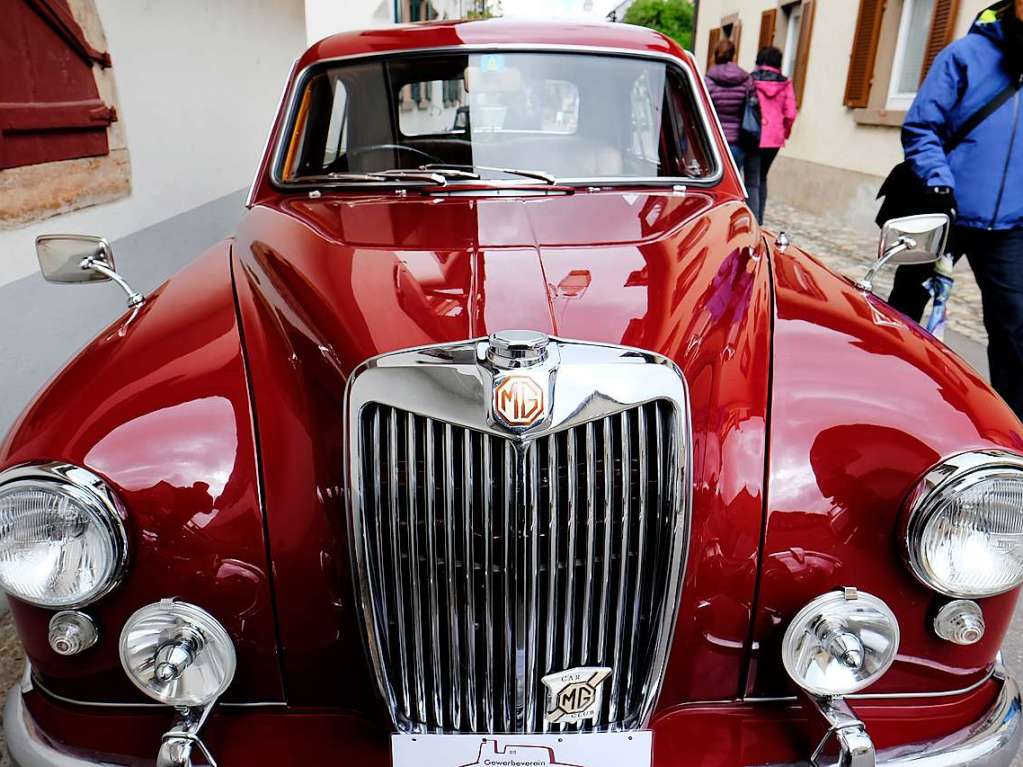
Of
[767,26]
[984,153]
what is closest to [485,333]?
[984,153]

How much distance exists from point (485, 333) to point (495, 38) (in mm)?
1688

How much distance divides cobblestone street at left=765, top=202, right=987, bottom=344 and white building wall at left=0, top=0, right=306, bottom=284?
404cm

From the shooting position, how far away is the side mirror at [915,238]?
7.77 feet

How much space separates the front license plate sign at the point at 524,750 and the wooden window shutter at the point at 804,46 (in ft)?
41.6

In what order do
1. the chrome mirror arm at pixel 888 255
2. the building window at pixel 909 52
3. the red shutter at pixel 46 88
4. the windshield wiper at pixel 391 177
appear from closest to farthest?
1. the chrome mirror arm at pixel 888 255
2. the windshield wiper at pixel 391 177
3. the red shutter at pixel 46 88
4. the building window at pixel 909 52

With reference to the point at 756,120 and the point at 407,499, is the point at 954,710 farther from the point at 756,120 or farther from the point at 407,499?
the point at 756,120

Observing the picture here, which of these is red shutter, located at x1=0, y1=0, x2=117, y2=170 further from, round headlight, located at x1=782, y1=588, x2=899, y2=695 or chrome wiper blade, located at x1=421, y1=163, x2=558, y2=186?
round headlight, located at x1=782, y1=588, x2=899, y2=695

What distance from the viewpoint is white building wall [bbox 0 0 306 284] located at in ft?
15.3

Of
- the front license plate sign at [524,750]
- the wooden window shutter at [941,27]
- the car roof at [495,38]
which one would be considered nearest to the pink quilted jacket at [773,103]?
the wooden window shutter at [941,27]

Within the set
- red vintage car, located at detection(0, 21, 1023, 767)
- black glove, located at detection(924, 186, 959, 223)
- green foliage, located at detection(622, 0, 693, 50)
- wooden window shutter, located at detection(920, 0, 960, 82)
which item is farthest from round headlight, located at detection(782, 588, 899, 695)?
green foliage, located at detection(622, 0, 693, 50)

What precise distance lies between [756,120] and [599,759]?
24.5 feet

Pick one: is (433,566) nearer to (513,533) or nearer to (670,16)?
(513,533)

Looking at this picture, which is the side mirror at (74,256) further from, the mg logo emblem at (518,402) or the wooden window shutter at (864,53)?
the wooden window shutter at (864,53)

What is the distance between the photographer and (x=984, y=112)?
3.45 meters
